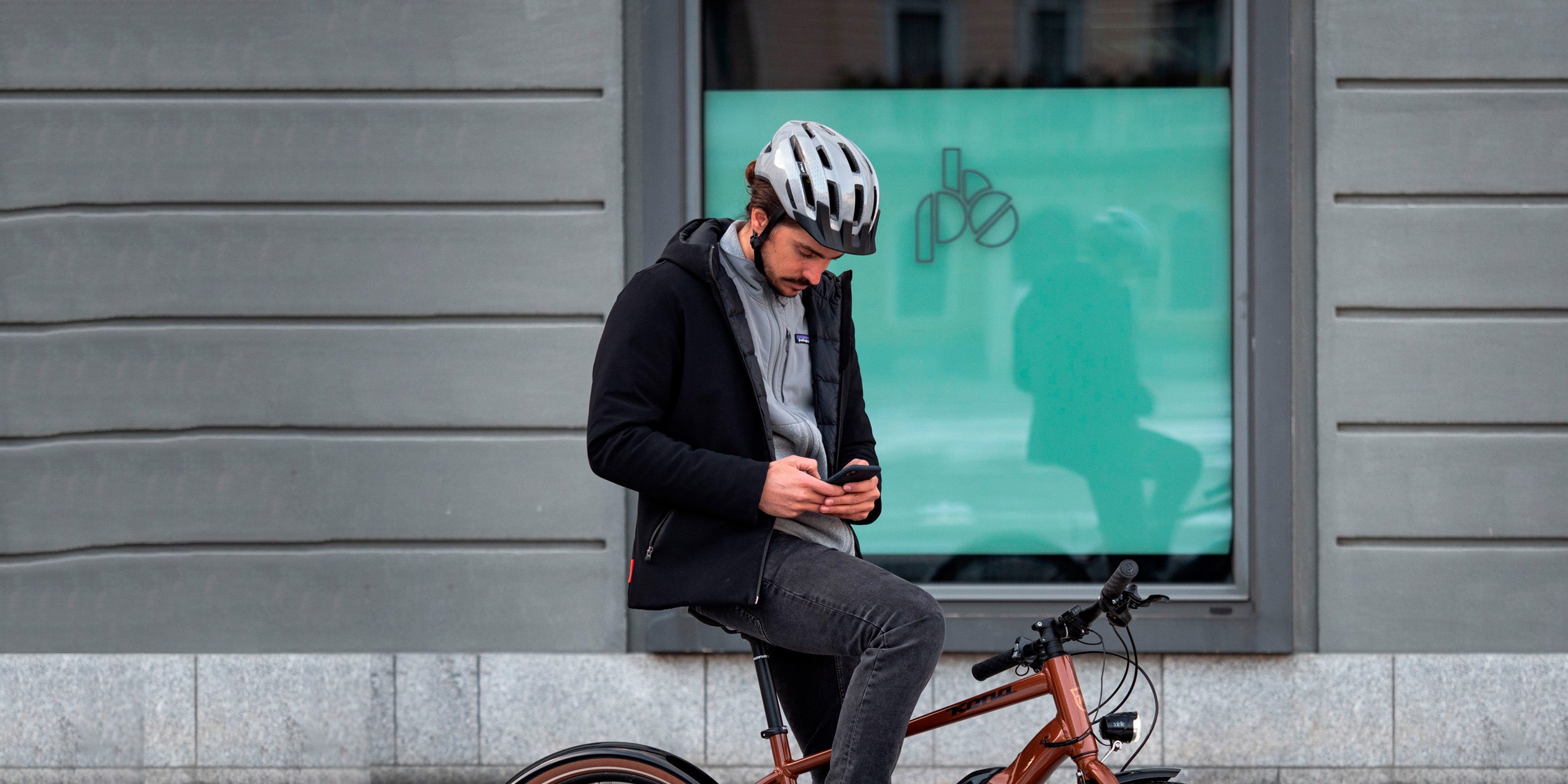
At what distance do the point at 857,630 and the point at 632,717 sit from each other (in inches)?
104

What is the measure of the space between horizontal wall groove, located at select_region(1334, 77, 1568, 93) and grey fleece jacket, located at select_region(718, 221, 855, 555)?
322cm

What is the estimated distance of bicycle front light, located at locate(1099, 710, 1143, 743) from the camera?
2.47 meters

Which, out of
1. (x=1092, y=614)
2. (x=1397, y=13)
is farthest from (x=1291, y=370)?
(x=1092, y=614)

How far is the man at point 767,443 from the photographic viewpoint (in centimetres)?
237

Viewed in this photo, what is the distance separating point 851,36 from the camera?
16.3 ft

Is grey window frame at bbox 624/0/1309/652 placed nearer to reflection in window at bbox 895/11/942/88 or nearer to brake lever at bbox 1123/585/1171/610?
reflection in window at bbox 895/11/942/88

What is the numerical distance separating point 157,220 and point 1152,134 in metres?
4.15

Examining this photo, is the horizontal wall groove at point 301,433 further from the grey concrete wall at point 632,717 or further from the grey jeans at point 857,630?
the grey jeans at point 857,630

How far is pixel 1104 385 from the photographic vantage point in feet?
16.2

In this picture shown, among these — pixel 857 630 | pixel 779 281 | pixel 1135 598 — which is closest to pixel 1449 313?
pixel 1135 598

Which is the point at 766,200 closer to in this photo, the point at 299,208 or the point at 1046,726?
the point at 1046,726

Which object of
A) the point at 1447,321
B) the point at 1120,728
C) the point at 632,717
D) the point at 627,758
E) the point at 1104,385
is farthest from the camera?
the point at 1104,385

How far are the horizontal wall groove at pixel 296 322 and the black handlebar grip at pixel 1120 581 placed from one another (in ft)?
9.24

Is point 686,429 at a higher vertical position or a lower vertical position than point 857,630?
higher
